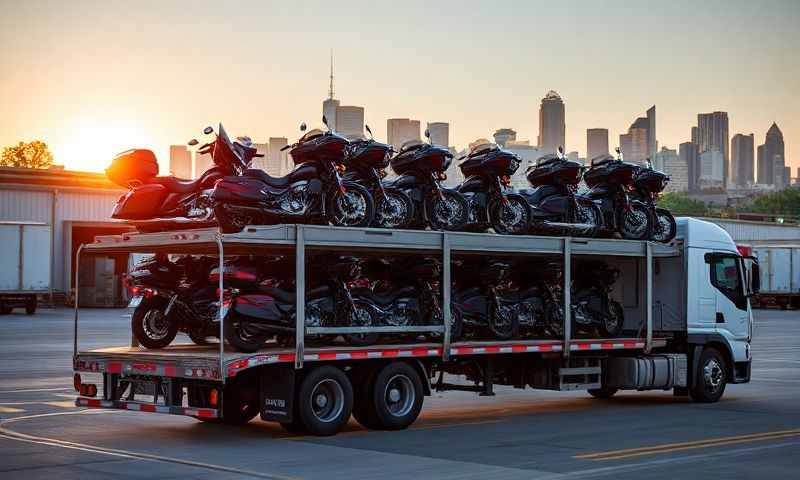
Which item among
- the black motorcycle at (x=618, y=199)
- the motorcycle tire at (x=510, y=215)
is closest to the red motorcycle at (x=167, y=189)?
the motorcycle tire at (x=510, y=215)

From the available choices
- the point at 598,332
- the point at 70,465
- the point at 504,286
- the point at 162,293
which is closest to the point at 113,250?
the point at 162,293

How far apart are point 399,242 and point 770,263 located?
179 feet

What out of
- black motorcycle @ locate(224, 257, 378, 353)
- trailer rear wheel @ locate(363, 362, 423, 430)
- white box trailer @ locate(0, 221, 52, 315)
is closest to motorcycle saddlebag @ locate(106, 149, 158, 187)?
black motorcycle @ locate(224, 257, 378, 353)

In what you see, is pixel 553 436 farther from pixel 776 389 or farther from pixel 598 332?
pixel 776 389

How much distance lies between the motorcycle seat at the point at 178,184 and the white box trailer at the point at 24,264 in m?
37.3

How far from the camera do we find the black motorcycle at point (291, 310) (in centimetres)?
1427

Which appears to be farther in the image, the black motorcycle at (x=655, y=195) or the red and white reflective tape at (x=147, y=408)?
the black motorcycle at (x=655, y=195)

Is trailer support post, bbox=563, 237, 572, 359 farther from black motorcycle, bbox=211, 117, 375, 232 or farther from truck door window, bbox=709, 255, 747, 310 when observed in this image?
truck door window, bbox=709, 255, 747, 310

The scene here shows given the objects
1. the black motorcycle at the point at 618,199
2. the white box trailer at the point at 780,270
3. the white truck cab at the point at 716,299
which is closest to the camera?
the black motorcycle at the point at 618,199

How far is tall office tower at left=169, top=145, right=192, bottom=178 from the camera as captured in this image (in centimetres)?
1692

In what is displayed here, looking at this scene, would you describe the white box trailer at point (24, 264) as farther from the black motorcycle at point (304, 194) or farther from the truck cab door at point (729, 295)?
the black motorcycle at point (304, 194)

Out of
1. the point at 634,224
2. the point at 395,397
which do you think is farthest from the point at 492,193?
the point at 395,397

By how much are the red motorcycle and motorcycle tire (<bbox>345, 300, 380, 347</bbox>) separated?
2001mm

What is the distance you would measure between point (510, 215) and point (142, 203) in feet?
16.7
